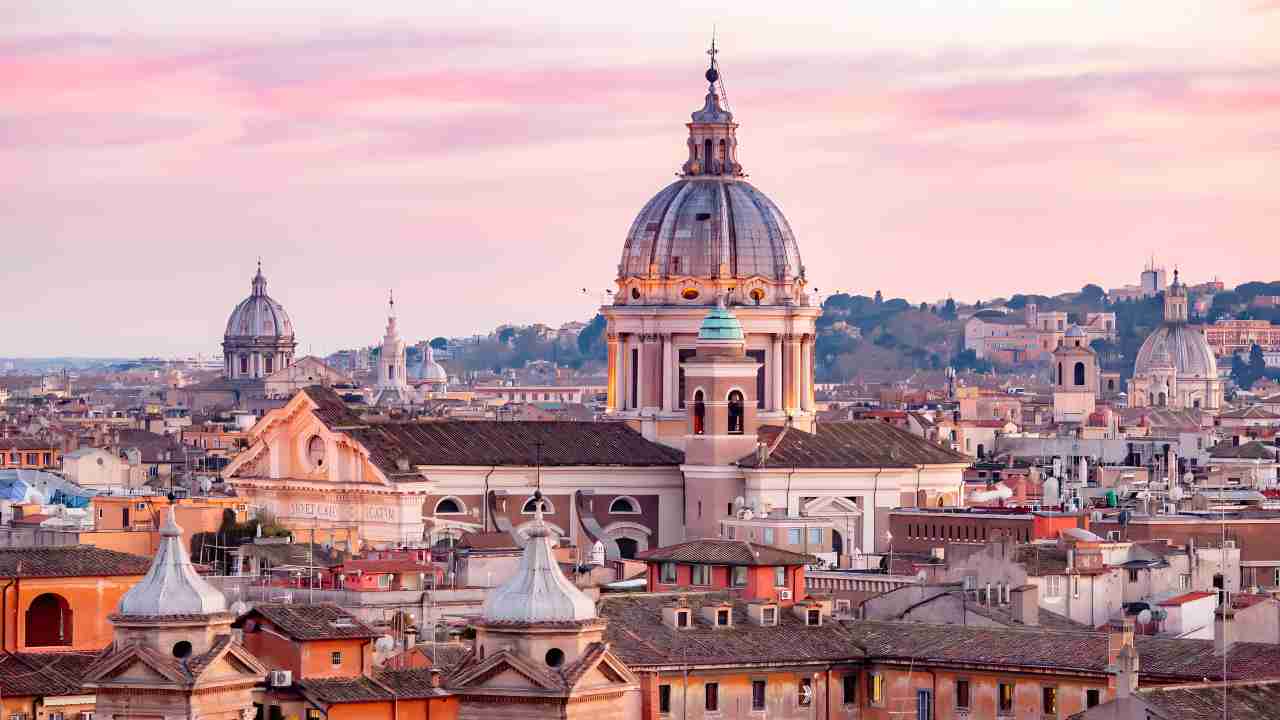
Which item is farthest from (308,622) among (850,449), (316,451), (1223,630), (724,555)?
(850,449)

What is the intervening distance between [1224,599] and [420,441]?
85.7 ft

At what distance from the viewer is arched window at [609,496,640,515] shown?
86125 mm

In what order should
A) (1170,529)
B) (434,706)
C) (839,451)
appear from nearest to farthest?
(434,706) → (1170,529) → (839,451)

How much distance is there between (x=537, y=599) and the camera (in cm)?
4012

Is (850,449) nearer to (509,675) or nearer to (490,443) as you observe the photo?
(490,443)

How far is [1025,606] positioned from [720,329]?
26870 mm

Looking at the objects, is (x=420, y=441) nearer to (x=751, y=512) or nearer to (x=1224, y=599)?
(x=751, y=512)

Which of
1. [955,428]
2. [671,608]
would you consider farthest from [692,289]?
[955,428]

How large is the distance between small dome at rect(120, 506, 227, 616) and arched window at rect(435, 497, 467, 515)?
40.3m

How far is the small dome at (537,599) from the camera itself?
40.0 meters

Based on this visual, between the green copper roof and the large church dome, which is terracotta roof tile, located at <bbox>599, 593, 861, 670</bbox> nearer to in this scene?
the green copper roof

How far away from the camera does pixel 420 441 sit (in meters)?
84.8

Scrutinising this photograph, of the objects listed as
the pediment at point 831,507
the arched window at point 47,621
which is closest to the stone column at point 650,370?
the pediment at point 831,507

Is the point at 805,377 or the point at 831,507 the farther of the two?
the point at 805,377
